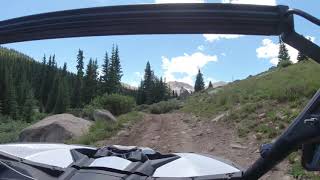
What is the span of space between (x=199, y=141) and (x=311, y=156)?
14488 millimetres

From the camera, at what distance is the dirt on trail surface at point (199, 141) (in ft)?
42.7

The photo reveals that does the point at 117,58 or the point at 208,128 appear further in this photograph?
the point at 117,58

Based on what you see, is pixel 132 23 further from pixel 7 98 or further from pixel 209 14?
pixel 7 98

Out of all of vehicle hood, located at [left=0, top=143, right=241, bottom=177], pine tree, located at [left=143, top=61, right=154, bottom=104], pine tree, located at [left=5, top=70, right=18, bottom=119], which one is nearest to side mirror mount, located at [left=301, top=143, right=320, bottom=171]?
vehicle hood, located at [left=0, top=143, right=241, bottom=177]

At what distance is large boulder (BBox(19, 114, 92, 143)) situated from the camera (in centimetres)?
2184

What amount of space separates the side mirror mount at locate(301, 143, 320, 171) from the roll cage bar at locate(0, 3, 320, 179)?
9 cm

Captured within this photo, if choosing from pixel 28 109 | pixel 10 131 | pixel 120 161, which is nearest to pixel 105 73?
pixel 28 109

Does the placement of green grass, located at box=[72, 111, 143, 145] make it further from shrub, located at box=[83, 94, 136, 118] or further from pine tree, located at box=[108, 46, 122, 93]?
pine tree, located at box=[108, 46, 122, 93]

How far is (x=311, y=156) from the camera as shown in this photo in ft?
7.58

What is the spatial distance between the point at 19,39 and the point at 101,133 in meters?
17.4

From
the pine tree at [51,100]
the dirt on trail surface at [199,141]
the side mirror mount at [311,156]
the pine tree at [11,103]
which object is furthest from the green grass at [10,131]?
the pine tree at [51,100]

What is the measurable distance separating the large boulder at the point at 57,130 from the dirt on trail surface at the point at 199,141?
237 centimetres

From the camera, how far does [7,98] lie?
103812 mm

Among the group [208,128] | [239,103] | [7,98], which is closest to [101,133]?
[208,128]
